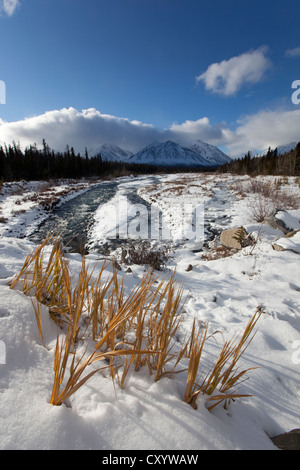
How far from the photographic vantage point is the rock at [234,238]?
489 centimetres

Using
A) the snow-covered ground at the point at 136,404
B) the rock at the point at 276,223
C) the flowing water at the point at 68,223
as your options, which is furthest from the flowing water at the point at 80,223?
the snow-covered ground at the point at 136,404

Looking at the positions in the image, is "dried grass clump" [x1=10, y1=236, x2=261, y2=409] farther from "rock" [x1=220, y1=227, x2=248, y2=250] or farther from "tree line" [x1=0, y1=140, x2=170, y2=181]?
"tree line" [x1=0, y1=140, x2=170, y2=181]

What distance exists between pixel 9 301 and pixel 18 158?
4507 centimetres

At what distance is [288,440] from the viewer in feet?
2.83

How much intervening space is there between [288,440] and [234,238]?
4.63m

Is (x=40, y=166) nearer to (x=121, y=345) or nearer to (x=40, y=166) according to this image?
(x=40, y=166)

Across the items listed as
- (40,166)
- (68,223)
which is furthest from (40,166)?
(68,223)

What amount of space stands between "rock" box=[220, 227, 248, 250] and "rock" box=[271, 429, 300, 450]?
4.30 m

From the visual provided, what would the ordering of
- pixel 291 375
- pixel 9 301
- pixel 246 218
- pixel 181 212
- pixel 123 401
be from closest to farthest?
pixel 123 401 → pixel 9 301 → pixel 291 375 → pixel 246 218 → pixel 181 212

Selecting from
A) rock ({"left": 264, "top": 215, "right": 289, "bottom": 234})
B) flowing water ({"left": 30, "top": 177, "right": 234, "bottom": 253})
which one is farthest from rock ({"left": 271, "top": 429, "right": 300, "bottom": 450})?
rock ({"left": 264, "top": 215, "right": 289, "bottom": 234})

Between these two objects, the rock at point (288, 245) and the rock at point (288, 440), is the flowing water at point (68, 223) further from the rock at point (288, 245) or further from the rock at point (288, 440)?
the rock at point (288, 440)

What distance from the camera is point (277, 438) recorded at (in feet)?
2.84

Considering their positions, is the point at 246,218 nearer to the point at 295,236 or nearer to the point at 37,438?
the point at 295,236
